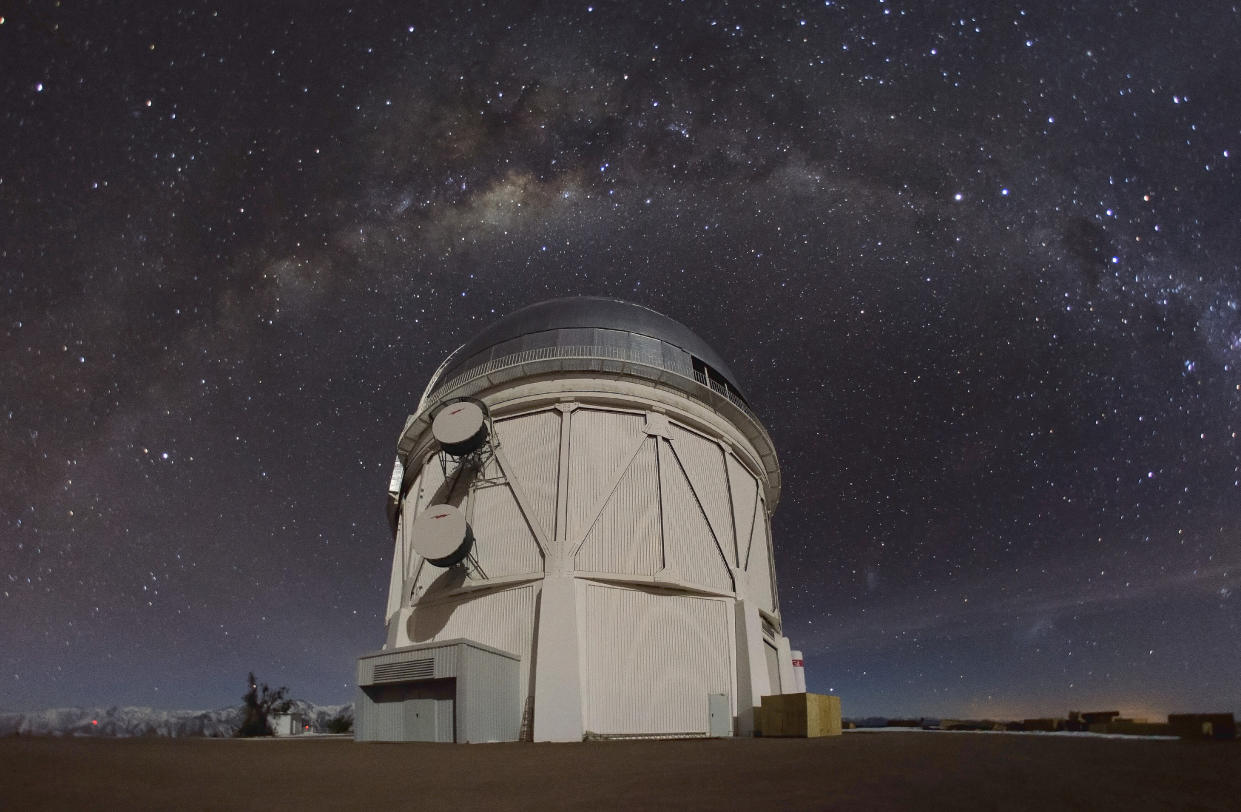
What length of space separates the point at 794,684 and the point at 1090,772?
16.9 metres

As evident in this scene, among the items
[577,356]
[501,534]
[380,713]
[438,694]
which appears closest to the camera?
[438,694]

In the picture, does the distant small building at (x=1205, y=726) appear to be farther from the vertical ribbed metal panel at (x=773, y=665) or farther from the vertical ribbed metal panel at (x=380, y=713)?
the vertical ribbed metal panel at (x=380, y=713)

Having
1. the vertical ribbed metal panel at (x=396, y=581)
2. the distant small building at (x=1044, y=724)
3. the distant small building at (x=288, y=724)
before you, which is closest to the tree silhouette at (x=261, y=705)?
the distant small building at (x=288, y=724)

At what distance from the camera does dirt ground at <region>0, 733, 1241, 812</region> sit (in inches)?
230

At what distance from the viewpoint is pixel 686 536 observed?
68.0 feet

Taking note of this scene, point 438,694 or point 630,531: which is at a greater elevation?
point 630,531

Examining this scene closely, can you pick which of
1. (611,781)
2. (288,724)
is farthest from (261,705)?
(611,781)

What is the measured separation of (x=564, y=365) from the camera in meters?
22.2

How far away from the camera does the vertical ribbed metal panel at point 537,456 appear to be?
65.1 feet

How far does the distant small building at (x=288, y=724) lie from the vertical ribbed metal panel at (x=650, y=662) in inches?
989

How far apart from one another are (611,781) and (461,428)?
14.8 m

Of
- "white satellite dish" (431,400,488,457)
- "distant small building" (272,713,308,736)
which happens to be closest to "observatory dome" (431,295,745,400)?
"white satellite dish" (431,400,488,457)

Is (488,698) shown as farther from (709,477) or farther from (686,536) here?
(709,477)

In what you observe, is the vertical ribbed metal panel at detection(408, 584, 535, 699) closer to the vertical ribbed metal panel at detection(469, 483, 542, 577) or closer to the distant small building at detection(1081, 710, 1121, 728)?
the vertical ribbed metal panel at detection(469, 483, 542, 577)
